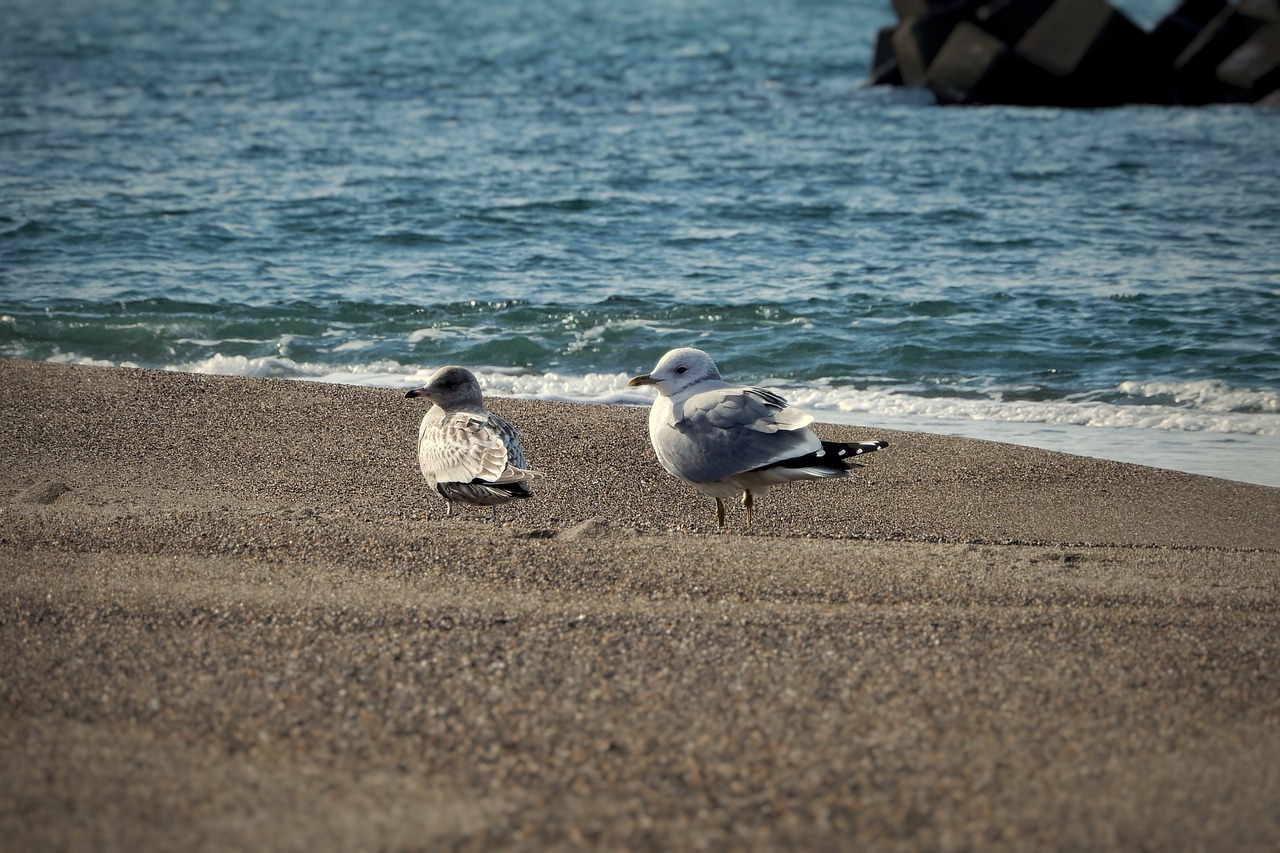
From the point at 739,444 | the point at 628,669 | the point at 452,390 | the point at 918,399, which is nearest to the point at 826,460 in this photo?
the point at 739,444

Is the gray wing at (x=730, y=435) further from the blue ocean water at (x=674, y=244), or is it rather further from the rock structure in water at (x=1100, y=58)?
the rock structure in water at (x=1100, y=58)

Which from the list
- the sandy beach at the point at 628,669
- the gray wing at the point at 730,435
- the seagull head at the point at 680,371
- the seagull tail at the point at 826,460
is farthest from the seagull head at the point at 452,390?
the seagull tail at the point at 826,460

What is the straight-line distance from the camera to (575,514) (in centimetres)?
555

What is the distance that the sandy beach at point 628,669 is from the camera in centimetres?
291

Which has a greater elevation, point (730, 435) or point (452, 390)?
point (452, 390)

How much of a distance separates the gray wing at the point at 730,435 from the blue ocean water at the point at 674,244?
243 cm

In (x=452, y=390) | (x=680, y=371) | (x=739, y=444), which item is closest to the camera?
(x=739, y=444)

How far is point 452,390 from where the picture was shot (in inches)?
232

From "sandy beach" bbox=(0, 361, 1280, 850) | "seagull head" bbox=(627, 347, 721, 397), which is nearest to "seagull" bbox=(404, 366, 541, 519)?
"sandy beach" bbox=(0, 361, 1280, 850)

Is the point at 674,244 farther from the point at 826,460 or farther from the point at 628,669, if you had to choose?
the point at 628,669

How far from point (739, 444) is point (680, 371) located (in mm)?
553

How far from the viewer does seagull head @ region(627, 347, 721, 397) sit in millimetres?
5535

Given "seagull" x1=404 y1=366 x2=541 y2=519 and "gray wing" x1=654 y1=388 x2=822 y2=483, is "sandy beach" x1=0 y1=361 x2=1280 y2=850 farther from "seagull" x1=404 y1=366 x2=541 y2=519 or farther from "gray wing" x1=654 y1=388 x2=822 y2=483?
"gray wing" x1=654 y1=388 x2=822 y2=483

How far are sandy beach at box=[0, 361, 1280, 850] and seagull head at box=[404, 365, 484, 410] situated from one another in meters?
0.45
